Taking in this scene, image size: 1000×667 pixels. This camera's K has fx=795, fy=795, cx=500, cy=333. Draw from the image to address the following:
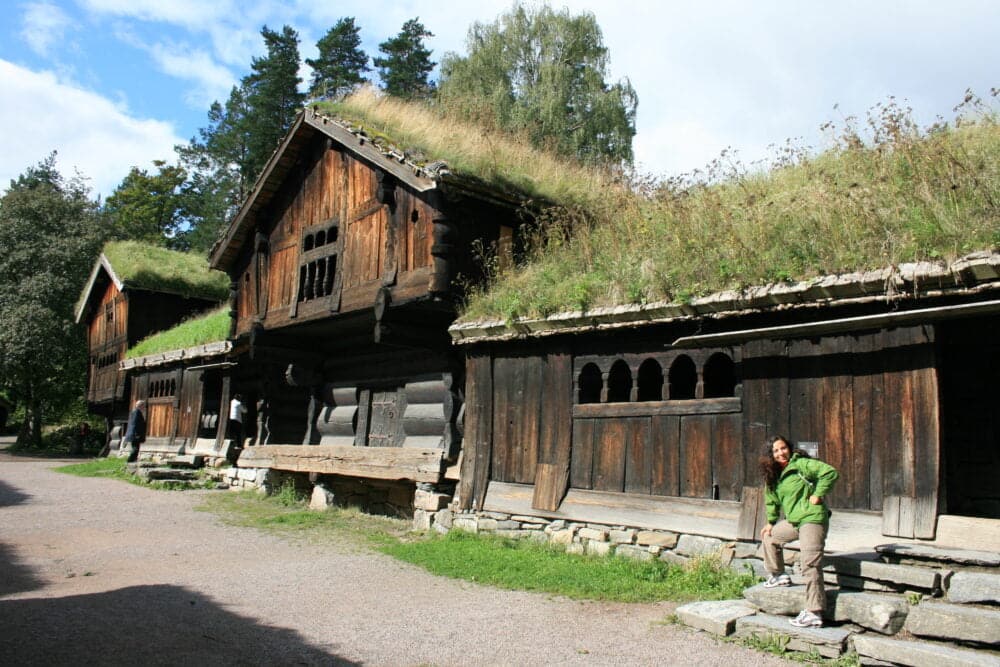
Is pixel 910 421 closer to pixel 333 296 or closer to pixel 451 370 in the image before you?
pixel 451 370

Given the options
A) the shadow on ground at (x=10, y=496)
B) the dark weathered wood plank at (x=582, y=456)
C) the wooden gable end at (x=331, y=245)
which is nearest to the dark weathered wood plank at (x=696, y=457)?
the dark weathered wood plank at (x=582, y=456)

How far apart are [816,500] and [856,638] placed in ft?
3.30

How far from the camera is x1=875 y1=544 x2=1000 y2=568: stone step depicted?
5.71m

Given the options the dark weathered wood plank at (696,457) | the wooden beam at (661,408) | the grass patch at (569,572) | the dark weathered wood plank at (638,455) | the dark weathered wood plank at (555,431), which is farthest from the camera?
the dark weathered wood plank at (555,431)

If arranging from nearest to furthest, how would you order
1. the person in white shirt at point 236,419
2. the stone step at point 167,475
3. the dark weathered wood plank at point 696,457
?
the dark weathered wood plank at point 696,457 → the stone step at point 167,475 → the person in white shirt at point 236,419

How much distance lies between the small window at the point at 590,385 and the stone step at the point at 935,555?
4.15 metres

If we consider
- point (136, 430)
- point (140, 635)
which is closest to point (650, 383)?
point (140, 635)

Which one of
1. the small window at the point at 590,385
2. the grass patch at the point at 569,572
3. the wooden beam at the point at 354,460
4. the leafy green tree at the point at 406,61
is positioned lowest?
the grass patch at the point at 569,572

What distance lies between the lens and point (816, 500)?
602 cm

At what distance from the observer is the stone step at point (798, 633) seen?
217 inches

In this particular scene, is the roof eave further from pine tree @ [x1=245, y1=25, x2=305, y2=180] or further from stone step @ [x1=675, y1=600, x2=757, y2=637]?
stone step @ [x1=675, y1=600, x2=757, y2=637]

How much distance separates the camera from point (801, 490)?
20.4ft

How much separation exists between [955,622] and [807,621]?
0.97 metres

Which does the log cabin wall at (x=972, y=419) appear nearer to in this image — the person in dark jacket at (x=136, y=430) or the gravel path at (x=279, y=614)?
the gravel path at (x=279, y=614)
